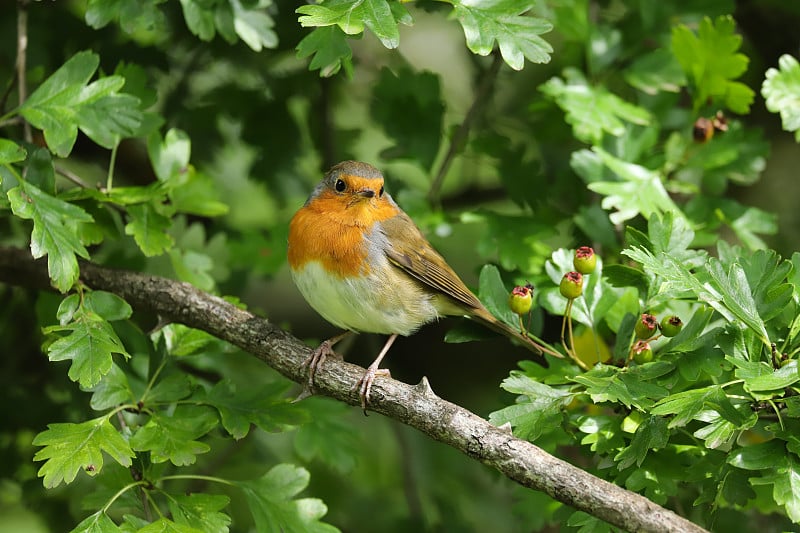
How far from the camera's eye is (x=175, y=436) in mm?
2914

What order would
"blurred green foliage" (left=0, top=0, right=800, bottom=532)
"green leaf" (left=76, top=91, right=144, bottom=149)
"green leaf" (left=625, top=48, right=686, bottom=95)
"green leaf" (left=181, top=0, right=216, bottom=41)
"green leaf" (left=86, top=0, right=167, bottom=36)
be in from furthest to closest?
"green leaf" (left=625, top=48, right=686, bottom=95) < "green leaf" (left=181, top=0, right=216, bottom=41) < "green leaf" (left=86, top=0, right=167, bottom=36) < "green leaf" (left=76, top=91, right=144, bottom=149) < "blurred green foliage" (left=0, top=0, right=800, bottom=532)

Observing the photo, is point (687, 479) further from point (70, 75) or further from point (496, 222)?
point (70, 75)

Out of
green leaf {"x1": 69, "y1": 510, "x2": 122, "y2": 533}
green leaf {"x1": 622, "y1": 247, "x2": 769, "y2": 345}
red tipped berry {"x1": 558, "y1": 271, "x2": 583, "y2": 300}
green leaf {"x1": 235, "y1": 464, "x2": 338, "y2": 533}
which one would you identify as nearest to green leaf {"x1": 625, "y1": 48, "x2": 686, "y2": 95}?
red tipped berry {"x1": 558, "y1": 271, "x2": 583, "y2": 300}

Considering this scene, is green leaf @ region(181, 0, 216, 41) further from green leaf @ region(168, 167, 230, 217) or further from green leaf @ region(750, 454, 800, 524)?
green leaf @ region(750, 454, 800, 524)

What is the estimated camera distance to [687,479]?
275cm

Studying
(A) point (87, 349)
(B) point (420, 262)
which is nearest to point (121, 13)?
(A) point (87, 349)

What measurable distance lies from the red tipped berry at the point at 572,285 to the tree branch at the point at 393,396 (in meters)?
0.56

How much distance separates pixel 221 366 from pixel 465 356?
1.88 m

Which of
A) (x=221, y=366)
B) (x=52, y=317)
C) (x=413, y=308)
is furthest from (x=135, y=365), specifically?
(x=413, y=308)

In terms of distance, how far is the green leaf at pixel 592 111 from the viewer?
3.79 metres

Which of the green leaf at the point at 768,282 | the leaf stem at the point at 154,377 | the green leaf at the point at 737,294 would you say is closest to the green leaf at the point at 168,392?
the leaf stem at the point at 154,377

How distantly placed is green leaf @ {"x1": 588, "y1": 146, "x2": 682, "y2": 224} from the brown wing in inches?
25.2

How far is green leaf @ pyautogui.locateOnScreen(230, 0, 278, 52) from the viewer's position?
11.8ft

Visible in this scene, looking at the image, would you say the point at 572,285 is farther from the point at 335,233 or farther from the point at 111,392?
the point at 111,392
